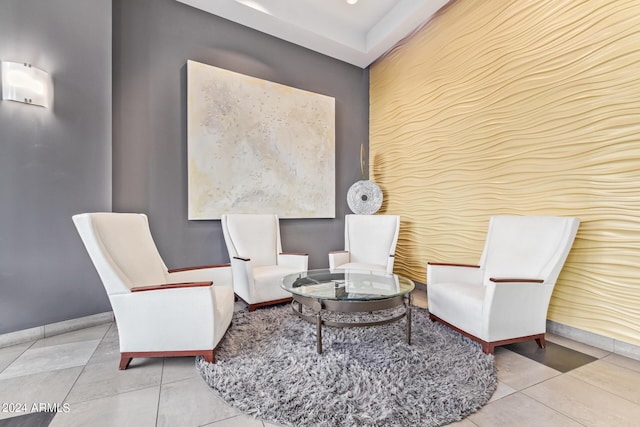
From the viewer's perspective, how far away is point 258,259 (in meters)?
3.31

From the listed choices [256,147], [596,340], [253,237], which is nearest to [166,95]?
[256,147]

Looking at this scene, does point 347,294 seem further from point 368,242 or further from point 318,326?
point 368,242

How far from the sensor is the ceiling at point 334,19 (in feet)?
10.8

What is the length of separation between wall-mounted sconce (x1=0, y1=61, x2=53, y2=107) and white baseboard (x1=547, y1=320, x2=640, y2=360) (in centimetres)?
465

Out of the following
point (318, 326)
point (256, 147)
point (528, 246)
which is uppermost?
point (256, 147)

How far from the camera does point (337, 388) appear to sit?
62.1 inches

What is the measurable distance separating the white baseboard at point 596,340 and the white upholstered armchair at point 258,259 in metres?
2.35

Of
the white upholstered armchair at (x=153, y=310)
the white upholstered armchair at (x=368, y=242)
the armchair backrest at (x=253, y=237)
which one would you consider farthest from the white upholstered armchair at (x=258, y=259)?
the white upholstered armchair at (x=153, y=310)

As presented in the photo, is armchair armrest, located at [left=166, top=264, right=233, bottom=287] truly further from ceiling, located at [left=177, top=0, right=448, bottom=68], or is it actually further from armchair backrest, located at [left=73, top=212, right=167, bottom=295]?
ceiling, located at [left=177, top=0, right=448, bottom=68]

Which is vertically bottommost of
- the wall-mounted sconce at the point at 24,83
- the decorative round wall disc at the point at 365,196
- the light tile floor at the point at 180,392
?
the light tile floor at the point at 180,392

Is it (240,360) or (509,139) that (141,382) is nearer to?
(240,360)

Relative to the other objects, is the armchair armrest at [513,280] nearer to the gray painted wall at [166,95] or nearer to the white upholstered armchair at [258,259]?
the white upholstered armchair at [258,259]

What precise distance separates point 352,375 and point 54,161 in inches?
113

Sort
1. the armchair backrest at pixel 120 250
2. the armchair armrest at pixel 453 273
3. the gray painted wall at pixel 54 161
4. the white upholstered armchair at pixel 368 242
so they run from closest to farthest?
the armchair backrest at pixel 120 250 → the gray painted wall at pixel 54 161 → the armchair armrest at pixel 453 273 → the white upholstered armchair at pixel 368 242
